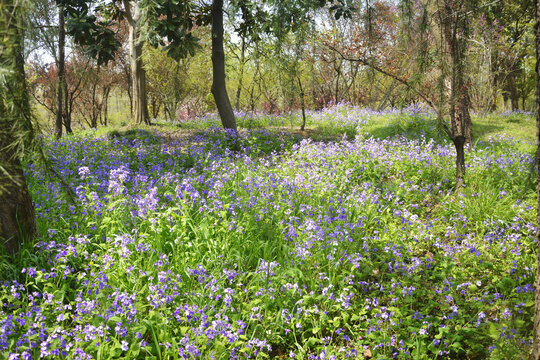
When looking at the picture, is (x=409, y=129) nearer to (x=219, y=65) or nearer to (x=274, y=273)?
(x=219, y=65)

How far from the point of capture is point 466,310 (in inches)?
131

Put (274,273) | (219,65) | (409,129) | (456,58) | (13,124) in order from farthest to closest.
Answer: (409,129) < (219,65) < (456,58) < (274,273) < (13,124)

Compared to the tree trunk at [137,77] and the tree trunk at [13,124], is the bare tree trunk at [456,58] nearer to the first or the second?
the tree trunk at [13,124]

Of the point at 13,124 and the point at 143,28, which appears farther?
the point at 143,28

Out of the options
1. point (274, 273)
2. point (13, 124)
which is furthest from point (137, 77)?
point (274, 273)

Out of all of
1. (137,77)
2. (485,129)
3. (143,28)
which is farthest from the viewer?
(137,77)

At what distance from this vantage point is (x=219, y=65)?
9.05 metres

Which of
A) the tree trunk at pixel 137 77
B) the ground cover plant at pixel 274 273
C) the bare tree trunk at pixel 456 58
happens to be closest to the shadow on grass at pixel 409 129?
the ground cover plant at pixel 274 273

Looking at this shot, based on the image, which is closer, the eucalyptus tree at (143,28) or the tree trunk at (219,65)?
the eucalyptus tree at (143,28)

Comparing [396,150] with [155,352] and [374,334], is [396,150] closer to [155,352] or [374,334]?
[374,334]

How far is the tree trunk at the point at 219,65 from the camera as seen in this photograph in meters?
8.70

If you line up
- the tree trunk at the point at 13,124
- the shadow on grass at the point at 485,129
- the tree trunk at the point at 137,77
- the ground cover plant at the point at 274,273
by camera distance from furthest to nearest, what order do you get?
the tree trunk at the point at 137,77, the shadow on grass at the point at 485,129, the ground cover plant at the point at 274,273, the tree trunk at the point at 13,124

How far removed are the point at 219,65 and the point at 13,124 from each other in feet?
22.5

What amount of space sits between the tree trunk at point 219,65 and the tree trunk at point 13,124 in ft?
21.0
